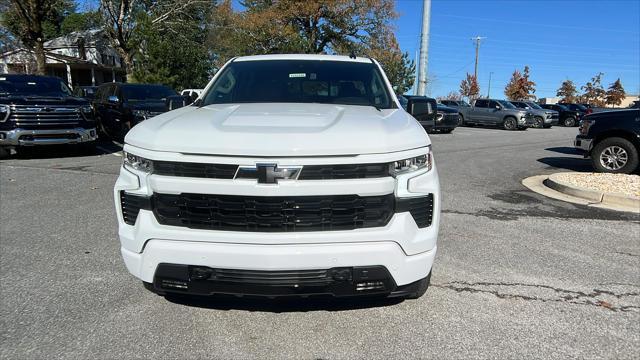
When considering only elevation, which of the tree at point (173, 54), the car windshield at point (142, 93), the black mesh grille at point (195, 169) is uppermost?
the tree at point (173, 54)

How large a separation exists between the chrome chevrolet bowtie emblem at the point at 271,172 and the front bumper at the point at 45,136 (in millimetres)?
9799

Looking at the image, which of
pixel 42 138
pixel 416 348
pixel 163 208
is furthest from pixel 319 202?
pixel 42 138

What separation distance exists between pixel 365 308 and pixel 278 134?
150 cm

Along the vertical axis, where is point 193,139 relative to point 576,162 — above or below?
above

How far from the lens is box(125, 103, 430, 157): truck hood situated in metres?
2.60

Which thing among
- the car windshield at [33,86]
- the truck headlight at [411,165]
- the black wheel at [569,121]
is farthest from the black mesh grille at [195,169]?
the black wheel at [569,121]

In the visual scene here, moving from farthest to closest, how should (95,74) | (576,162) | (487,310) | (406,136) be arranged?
1. (95,74)
2. (576,162)
3. (487,310)
4. (406,136)

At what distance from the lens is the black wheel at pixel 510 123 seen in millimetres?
26547

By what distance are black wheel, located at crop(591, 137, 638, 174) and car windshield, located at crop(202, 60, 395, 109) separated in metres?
7.15

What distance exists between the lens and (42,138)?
10.5 m

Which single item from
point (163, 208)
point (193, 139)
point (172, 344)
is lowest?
point (172, 344)

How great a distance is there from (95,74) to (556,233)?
52264 millimetres

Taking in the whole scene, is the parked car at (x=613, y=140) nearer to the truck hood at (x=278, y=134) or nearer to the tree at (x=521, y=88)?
the truck hood at (x=278, y=134)

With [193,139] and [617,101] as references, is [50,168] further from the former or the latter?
[617,101]
